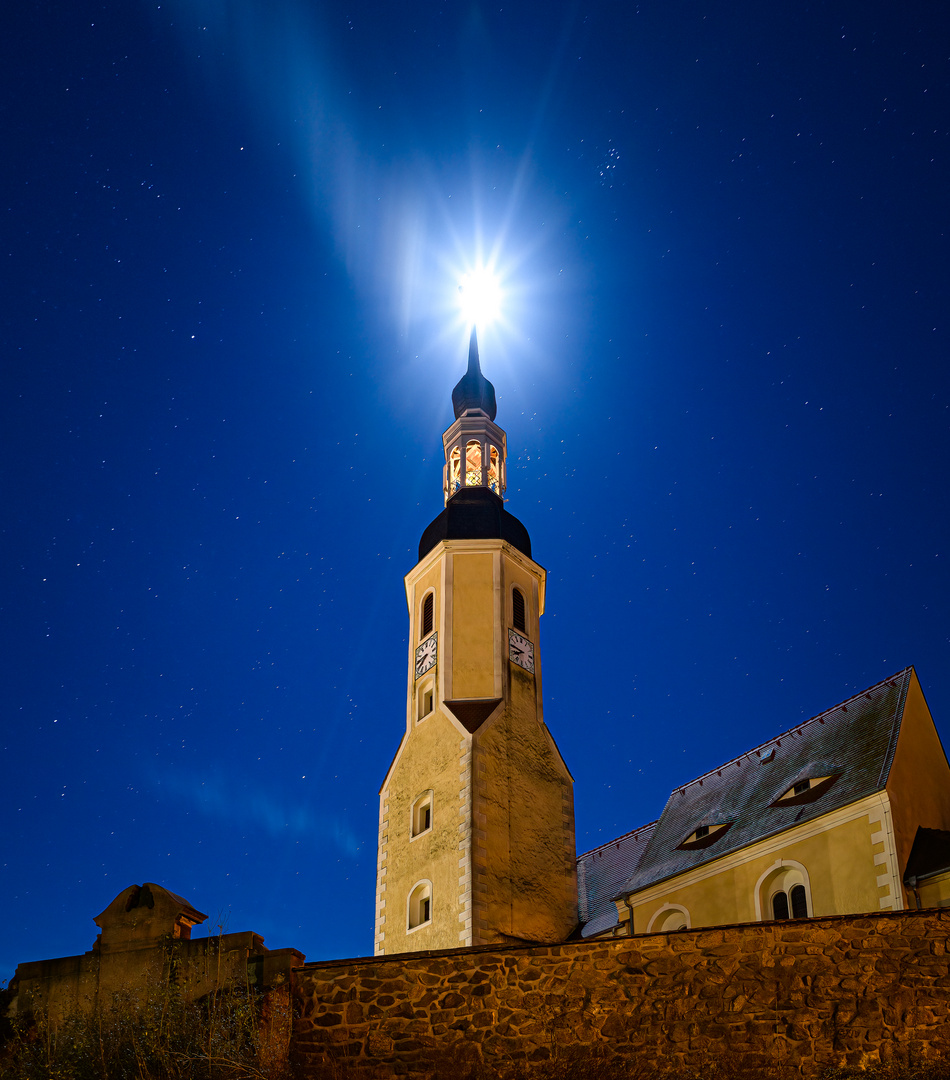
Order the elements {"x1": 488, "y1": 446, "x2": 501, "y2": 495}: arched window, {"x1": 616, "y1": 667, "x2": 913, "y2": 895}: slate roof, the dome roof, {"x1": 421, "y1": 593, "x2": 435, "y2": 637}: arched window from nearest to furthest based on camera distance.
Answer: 1. {"x1": 616, "y1": 667, "x2": 913, "y2": 895}: slate roof
2. {"x1": 421, "y1": 593, "x2": 435, "y2": 637}: arched window
3. the dome roof
4. {"x1": 488, "y1": 446, "x2": 501, "y2": 495}: arched window

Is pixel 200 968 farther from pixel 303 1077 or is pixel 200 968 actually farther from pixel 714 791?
pixel 714 791

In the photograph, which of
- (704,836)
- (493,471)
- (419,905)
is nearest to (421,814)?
(419,905)

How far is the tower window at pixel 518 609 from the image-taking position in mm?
35938

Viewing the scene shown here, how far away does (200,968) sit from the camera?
1539cm

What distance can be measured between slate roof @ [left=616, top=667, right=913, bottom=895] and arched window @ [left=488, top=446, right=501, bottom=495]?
13510mm

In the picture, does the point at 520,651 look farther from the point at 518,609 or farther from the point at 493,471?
the point at 493,471

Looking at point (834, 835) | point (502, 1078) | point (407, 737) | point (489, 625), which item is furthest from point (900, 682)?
point (502, 1078)

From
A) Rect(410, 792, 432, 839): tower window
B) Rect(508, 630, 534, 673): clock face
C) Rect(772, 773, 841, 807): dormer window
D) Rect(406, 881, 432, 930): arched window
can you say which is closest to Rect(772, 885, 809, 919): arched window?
Rect(772, 773, 841, 807): dormer window

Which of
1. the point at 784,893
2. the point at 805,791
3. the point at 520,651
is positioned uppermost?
the point at 520,651

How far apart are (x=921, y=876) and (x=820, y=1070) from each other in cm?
1084

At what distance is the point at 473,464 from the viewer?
137 feet

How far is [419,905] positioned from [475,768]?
392 cm

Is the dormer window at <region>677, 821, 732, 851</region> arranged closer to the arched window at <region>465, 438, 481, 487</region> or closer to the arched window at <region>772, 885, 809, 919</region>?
the arched window at <region>772, 885, 809, 919</region>

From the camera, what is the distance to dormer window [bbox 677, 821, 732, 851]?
27.9 m
